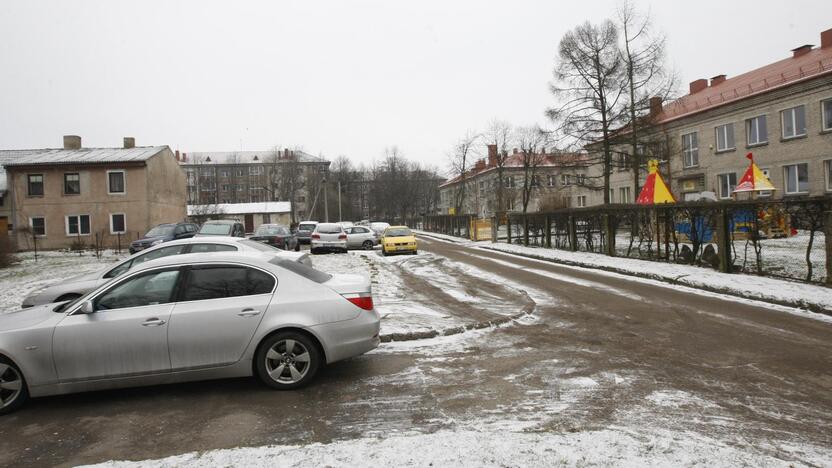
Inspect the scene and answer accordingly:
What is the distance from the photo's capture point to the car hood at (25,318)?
4.95 m

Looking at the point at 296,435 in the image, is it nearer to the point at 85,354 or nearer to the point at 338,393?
the point at 338,393

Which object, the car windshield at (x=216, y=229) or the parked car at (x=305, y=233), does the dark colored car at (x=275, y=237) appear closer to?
the car windshield at (x=216, y=229)

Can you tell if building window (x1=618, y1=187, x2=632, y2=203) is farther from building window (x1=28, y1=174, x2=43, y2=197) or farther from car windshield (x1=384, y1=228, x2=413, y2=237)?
building window (x1=28, y1=174, x2=43, y2=197)

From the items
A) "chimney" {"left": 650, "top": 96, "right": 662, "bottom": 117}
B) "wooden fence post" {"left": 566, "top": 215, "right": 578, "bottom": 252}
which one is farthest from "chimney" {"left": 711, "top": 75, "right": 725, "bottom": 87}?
"wooden fence post" {"left": 566, "top": 215, "right": 578, "bottom": 252}

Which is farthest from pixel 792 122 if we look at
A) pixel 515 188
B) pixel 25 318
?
pixel 515 188

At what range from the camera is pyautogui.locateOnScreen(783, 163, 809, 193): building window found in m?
29.5

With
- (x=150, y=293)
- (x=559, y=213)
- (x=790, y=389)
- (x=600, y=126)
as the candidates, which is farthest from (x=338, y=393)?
(x=600, y=126)

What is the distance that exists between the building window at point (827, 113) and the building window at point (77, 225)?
4764 centimetres

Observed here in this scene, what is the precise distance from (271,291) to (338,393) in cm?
127

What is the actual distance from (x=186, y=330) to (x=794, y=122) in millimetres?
36179

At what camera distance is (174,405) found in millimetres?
5016

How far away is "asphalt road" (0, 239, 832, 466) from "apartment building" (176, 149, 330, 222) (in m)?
84.4

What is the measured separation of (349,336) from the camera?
17.8ft

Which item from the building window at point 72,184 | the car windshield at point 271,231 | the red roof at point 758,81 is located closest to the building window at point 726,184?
the red roof at point 758,81
